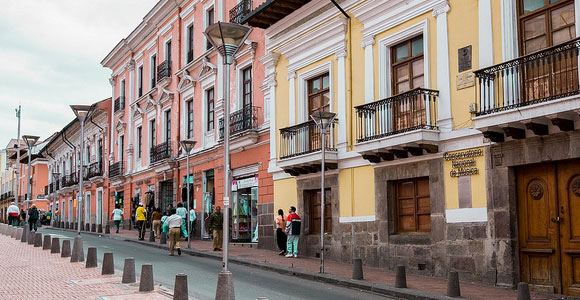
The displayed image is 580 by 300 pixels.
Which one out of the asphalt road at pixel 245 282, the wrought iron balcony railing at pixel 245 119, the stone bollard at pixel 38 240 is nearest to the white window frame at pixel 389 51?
the asphalt road at pixel 245 282

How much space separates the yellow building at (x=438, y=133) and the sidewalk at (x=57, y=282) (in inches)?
249

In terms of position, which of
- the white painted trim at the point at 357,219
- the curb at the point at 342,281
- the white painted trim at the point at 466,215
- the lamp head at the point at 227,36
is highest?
the lamp head at the point at 227,36

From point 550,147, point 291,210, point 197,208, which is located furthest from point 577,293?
point 197,208

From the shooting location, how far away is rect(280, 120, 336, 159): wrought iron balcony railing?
1775cm

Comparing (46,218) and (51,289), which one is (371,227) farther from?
(46,218)

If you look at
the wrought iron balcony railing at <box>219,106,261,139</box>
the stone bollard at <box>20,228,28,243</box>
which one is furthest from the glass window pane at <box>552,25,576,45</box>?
the stone bollard at <box>20,228,28,243</box>

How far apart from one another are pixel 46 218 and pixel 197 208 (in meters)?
35.4

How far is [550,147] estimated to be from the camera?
1133cm

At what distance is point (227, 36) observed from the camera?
9398 millimetres

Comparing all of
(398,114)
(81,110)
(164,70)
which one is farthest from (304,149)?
(164,70)

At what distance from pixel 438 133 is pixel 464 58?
170cm

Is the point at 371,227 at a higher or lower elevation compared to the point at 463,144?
lower

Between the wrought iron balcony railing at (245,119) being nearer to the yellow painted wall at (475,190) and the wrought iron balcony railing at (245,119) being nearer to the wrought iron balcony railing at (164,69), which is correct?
the wrought iron balcony railing at (164,69)

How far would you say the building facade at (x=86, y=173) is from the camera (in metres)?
41.5
